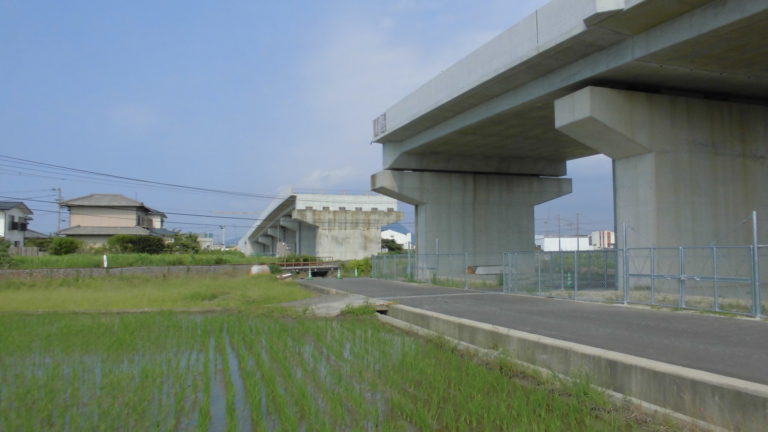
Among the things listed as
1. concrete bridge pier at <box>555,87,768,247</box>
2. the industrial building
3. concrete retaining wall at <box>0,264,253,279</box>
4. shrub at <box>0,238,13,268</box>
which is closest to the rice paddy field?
concrete bridge pier at <box>555,87,768,247</box>

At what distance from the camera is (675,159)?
18734 mm

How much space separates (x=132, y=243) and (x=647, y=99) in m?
46.5

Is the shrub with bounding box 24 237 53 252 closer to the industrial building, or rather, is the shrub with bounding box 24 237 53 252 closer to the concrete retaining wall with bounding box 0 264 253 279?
the industrial building

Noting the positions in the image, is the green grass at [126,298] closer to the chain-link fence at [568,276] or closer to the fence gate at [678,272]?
the chain-link fence at [568,276]

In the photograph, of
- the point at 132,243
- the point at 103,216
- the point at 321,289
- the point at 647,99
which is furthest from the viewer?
the point at 103,216

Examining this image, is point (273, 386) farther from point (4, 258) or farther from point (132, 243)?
point (132, 243)

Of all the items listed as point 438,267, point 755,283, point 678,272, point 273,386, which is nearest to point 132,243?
point 438,267

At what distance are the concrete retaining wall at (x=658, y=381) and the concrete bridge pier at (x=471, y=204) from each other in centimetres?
2432

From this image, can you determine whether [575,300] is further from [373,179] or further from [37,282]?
[37,282]

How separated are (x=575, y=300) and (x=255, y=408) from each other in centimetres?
1326

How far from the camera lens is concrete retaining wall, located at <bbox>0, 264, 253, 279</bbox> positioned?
2906 centimetres

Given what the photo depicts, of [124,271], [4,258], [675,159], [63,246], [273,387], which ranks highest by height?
[675,159]

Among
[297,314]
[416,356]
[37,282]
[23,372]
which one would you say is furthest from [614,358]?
[37,282]

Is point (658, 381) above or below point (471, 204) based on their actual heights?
below
